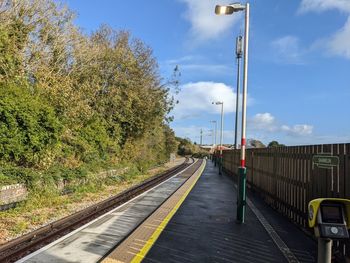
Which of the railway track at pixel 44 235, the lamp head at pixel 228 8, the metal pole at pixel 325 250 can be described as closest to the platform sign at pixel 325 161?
the metal pole at pixel 325 250

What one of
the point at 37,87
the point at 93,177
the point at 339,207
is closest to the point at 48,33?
the point at 37,87

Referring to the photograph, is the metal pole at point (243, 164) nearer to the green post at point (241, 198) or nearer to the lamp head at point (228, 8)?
the green post at point (241, 198)

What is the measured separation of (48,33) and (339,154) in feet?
57.9

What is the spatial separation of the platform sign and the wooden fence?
74mm

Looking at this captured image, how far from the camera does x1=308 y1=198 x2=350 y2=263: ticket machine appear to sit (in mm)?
4340

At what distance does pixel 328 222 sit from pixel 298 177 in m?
5.95

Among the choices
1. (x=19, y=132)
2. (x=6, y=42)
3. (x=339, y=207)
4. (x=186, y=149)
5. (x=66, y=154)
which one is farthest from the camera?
(x=186, y=149)

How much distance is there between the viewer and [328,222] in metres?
4.45

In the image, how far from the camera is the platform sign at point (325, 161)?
7442 mm

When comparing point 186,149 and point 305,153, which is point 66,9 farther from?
point 186,149

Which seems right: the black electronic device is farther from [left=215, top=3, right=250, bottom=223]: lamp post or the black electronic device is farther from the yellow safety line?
[left=215, top=3, right=250, bottom=223]: lamp post

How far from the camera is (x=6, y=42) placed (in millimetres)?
16234

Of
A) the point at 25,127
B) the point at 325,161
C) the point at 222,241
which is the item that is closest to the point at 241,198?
the point at 222,241

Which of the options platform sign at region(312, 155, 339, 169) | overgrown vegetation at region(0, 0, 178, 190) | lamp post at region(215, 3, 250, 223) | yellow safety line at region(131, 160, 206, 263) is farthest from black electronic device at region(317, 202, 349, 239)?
overgrown vegetation at region(0, 0, 178, 190)
